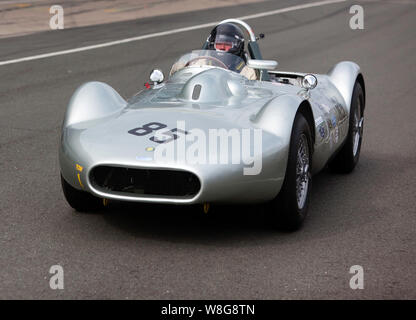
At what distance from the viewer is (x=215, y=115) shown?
19.4ft

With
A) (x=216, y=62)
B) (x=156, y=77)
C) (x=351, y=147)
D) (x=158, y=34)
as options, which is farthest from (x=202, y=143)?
(x=158, y=34)

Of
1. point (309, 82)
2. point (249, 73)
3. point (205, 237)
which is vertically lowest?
point (205, 237)

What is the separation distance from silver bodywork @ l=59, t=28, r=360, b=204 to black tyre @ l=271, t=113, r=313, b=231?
0.08 metres

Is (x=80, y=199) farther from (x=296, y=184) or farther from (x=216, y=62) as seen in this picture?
(x=216, y=62)

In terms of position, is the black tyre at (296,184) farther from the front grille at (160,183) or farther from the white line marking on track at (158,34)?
the white line marking on track at (158,34)

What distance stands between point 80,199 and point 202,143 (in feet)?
3.80

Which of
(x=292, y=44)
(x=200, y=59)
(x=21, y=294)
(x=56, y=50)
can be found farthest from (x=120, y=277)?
(x=292, y=44)

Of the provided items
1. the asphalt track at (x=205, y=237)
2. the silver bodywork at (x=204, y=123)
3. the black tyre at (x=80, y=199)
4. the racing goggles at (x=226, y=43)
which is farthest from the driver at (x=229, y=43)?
the black tyre at (x=80, y=199)

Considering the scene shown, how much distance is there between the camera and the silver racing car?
17.7ft

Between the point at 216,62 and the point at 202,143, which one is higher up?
the point at 216,62

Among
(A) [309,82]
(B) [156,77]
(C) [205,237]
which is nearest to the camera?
(C) [205,237]

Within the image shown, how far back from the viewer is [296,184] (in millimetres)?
5836

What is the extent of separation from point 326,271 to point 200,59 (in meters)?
2.66

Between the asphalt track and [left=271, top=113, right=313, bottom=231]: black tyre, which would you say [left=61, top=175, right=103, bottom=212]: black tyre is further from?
[left=271, top=113, right=313, bottom=231]: black tyre
